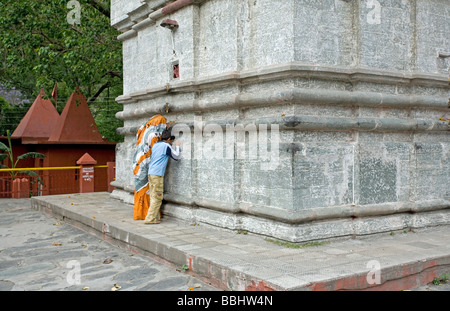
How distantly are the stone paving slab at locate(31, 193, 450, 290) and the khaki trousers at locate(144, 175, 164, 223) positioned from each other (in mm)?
176

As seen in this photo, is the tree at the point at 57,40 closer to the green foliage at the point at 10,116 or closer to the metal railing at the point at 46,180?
the metal railing at the point at 46,180

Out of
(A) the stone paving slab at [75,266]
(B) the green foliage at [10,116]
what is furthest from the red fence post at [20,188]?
(B) the green foliage at [10,116]

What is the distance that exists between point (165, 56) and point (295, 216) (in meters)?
3.76

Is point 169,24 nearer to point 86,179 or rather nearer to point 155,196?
point 155,196

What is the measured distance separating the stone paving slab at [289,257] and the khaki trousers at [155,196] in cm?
18

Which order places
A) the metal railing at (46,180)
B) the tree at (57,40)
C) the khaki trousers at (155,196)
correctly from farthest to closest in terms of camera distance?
1. the metal railing at (46,180)
2. the tree at (57,40)
3. the khaki trousers at (155,196)

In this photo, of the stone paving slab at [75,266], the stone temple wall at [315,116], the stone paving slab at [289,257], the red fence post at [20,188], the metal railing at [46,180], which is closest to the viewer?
the stone paving slab at [289,257]

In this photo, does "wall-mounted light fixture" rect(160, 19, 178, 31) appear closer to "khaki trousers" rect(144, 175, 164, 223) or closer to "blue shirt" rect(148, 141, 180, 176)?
"blue shirt" rect(148, 141, 180, 176)

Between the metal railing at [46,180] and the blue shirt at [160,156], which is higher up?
the blue shirt at [160,156]

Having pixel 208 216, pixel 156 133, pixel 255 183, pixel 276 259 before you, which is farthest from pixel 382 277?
pixel 156 133

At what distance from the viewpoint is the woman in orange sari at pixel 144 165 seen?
6832mm

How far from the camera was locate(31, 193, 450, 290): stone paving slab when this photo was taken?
381cm

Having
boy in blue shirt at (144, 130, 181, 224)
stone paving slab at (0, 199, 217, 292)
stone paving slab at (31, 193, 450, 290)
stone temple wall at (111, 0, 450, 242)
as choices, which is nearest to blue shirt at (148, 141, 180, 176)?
boy in blue shirt at (144, 130, 181, 224)

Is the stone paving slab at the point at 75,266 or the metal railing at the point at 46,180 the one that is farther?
the metal railing at the point at 46,180
